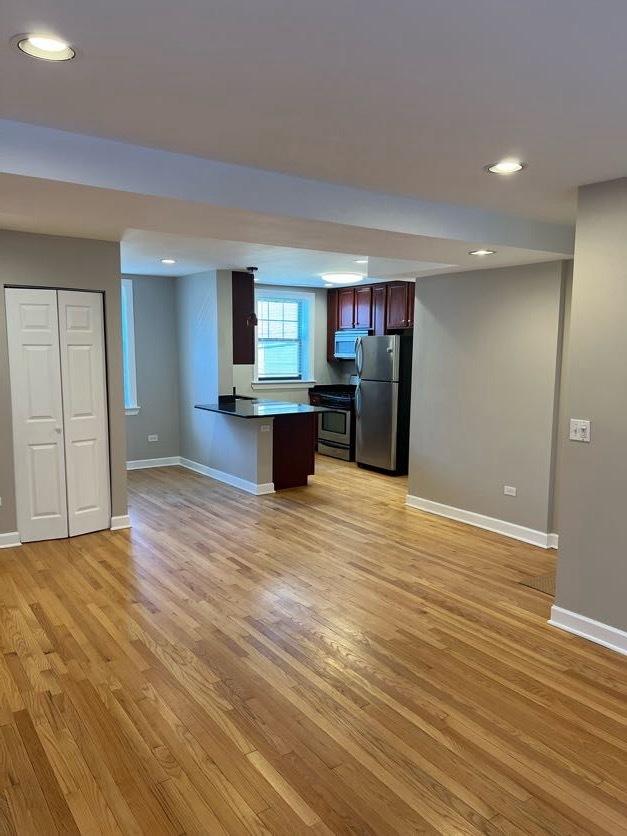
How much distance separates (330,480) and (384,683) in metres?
4.30

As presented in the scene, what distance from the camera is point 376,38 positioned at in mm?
1623

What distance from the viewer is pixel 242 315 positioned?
22.4 feet

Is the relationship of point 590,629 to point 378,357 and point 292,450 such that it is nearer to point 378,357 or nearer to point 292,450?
point 292,450

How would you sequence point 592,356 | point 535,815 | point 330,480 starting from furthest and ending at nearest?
point 330,480, point 592,356, point 535,815

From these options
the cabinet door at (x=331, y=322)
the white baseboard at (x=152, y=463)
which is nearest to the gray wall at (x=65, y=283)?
the white baseboard at (x=152, y=463)

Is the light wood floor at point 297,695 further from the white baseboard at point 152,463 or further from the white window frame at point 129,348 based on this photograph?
the white window frame at point 129,348

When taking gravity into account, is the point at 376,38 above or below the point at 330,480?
above

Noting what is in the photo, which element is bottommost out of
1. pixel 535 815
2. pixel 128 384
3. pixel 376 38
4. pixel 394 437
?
pixel 535 815

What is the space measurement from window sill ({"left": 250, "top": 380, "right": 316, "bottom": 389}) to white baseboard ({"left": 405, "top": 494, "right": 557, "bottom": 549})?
3251 millimetres

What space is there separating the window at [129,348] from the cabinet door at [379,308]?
10.3 ft

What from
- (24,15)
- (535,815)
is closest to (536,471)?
(535,815)

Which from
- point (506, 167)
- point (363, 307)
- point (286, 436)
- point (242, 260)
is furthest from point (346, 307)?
point (506, 167)

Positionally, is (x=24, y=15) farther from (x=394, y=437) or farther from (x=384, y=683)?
(x=394, y=437)

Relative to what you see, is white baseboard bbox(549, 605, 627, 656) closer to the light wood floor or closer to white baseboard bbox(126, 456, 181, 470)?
the light wood floor
